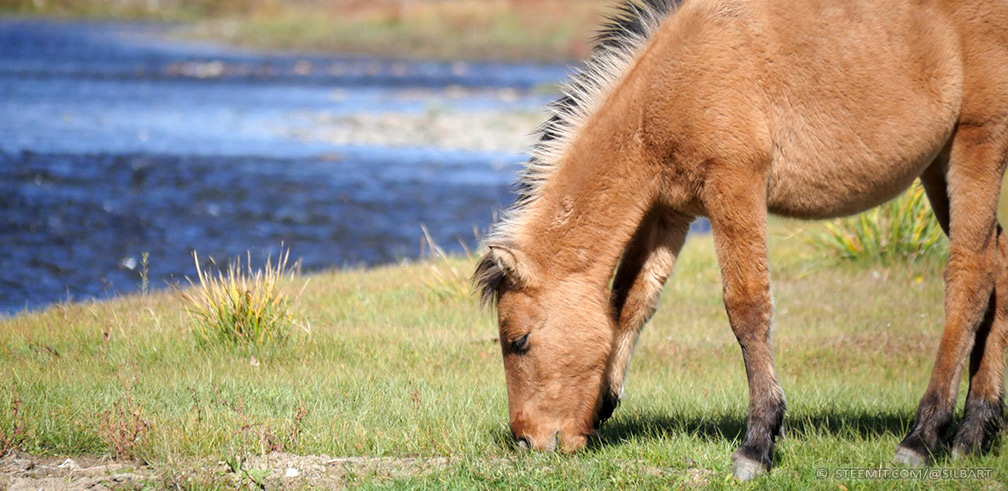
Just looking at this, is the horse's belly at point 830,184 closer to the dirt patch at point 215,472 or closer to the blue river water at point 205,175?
the blue river water at point 205,175

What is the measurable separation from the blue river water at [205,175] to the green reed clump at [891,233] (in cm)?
599

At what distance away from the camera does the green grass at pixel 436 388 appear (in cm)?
510

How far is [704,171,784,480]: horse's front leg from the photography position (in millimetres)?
4824

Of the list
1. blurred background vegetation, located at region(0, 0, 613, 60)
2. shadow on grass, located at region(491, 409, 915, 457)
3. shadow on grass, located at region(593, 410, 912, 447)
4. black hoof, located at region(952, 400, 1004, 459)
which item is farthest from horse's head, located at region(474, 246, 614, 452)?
blurred background vegetation, located at region(0, 0, 613, 60)

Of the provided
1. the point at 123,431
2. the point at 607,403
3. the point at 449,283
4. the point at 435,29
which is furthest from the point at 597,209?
the point at 435,29

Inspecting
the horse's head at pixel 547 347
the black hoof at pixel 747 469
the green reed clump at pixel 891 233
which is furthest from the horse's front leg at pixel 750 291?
the green reed clump at pixel 891 233

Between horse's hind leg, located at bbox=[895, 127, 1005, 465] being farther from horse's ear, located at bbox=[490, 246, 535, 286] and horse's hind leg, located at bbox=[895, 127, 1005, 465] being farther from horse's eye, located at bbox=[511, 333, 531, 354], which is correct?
horse's ear, located at bbox=[490, 246, 535, 286]

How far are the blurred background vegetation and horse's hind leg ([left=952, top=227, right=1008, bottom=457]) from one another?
39553 millimetres

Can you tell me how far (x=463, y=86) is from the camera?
1388 inches

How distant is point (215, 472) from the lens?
16.0 ft

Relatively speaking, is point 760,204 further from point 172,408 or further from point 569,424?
point 172,408

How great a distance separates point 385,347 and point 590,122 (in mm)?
3121

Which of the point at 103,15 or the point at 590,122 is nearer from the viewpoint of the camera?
the point at 590,122

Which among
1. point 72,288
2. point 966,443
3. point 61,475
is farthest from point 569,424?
point 72,288
